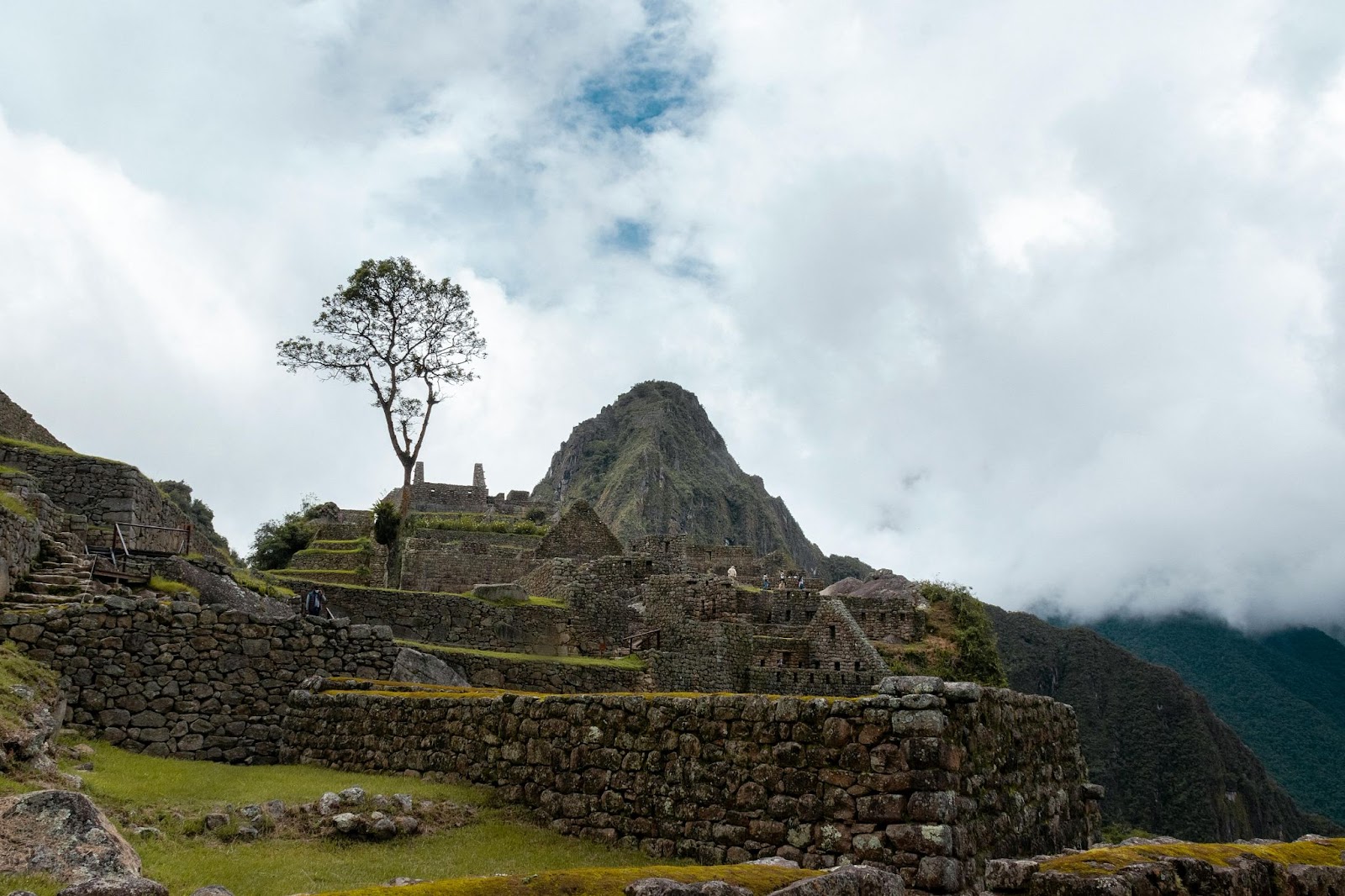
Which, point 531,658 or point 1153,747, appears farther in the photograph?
point 1153,747

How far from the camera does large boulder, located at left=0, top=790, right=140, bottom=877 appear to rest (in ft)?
16.3

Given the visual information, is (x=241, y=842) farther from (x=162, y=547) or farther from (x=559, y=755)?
(x=162, y=547)

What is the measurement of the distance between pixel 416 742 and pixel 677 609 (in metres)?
13.0

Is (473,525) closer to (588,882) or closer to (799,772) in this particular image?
(799,772)

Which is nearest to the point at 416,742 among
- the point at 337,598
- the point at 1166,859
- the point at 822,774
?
the point at 822,774

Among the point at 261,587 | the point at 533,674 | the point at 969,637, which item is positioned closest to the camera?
the point at 261,587

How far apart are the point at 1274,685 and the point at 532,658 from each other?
2114 inches

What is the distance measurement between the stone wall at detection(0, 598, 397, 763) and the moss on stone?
8832 millimetres

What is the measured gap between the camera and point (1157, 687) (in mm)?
49750

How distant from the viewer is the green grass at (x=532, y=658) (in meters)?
18.6

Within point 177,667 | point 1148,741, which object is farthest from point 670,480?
point 177,667

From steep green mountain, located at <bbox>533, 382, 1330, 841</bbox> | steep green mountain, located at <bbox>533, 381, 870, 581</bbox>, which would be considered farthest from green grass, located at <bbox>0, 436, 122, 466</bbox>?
steep green mountain, located at <bbox>533, 381, 870, 581</bbox>

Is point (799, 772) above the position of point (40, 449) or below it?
below

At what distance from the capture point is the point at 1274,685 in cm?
5619
